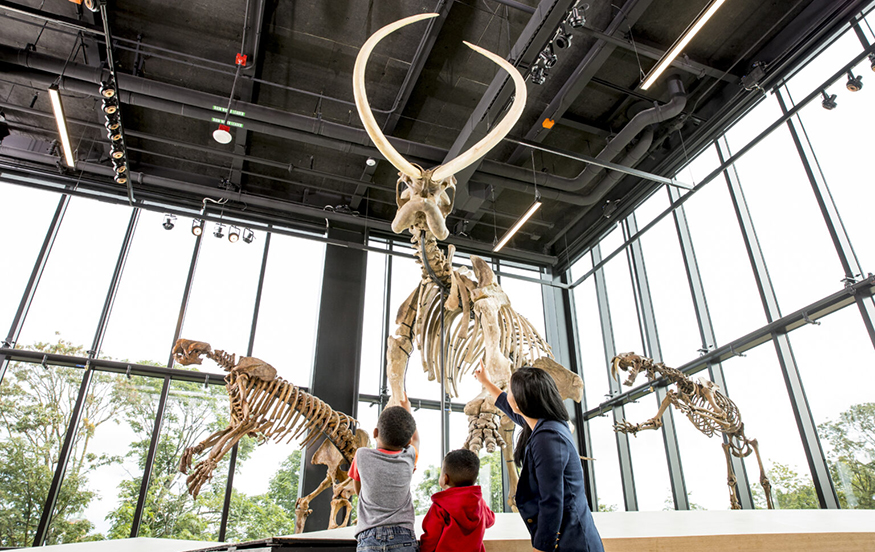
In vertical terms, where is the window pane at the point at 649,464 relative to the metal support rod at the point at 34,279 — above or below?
below

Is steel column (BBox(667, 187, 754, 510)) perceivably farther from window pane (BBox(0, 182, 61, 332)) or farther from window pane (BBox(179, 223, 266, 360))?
window pane (BBox(0, 182, 61, 332))

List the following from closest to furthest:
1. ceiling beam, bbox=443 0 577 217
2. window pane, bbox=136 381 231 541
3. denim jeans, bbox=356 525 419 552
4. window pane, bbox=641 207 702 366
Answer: denim jeans, bbox=356 525 419 552, ceiling beam, bbox=443 0 577 217, window pane, bbox=136 381 231 541, window pane, bbox=641 207 702 366

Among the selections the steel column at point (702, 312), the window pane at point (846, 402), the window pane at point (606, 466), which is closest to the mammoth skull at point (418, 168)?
the window pane at point (846, 402)

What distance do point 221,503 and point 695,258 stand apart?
9.19 metres

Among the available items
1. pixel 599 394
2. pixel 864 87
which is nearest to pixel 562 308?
pixel 599 394

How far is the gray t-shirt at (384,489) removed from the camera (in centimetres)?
207

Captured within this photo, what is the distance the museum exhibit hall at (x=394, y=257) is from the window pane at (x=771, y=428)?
0.13 feet

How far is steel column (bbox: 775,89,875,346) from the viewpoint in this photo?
6184 mm

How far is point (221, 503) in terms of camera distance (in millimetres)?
8211

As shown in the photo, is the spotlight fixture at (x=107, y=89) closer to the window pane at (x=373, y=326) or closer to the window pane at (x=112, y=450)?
the window pane at (x=112, y=450)

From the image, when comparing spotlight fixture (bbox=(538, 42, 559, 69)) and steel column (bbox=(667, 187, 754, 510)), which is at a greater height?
spotlight fixture (bbox=(538, 42, 559, 69))

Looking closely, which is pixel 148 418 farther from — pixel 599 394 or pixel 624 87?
pixel 624 87

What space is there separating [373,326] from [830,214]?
26.0 ft

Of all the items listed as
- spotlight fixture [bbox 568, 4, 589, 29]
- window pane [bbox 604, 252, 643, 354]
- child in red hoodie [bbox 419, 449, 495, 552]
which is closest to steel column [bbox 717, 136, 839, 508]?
window pane [bbox 604, 252, 643, 354]
